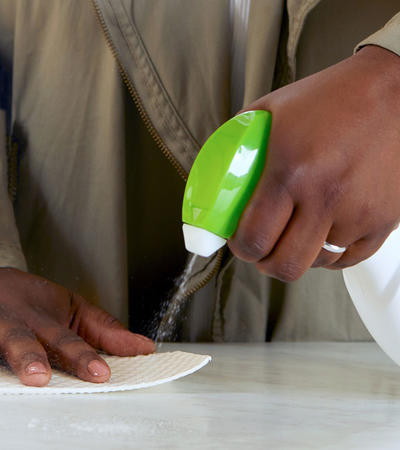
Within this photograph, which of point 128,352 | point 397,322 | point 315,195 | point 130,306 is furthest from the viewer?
point 130,306

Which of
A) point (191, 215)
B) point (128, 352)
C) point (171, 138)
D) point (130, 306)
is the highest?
point (191, 215)

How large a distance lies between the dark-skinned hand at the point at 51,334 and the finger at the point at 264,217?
0.17 meters

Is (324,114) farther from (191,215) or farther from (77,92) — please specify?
(77,92)

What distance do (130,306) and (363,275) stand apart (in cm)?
47

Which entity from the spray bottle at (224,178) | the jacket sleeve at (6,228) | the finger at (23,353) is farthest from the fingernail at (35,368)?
the jacket sleeve at (6,228)

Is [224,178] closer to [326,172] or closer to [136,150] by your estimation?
[326,172]

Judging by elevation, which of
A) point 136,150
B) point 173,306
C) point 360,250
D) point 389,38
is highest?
point 389,38

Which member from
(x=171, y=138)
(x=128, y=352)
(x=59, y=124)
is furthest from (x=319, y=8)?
(x=128, y=352)

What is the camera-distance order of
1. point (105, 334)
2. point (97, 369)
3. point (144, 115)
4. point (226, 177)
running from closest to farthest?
1. point (226, 177)
2. point (97, 369)
3. point (105, 334)
4. point (144, 115)

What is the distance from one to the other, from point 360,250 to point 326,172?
0.07m

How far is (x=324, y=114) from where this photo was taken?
0.42 metres

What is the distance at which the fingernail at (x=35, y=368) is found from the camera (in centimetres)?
48

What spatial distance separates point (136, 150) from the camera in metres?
0.89

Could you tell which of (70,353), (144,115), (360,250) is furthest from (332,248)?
(144,115)
